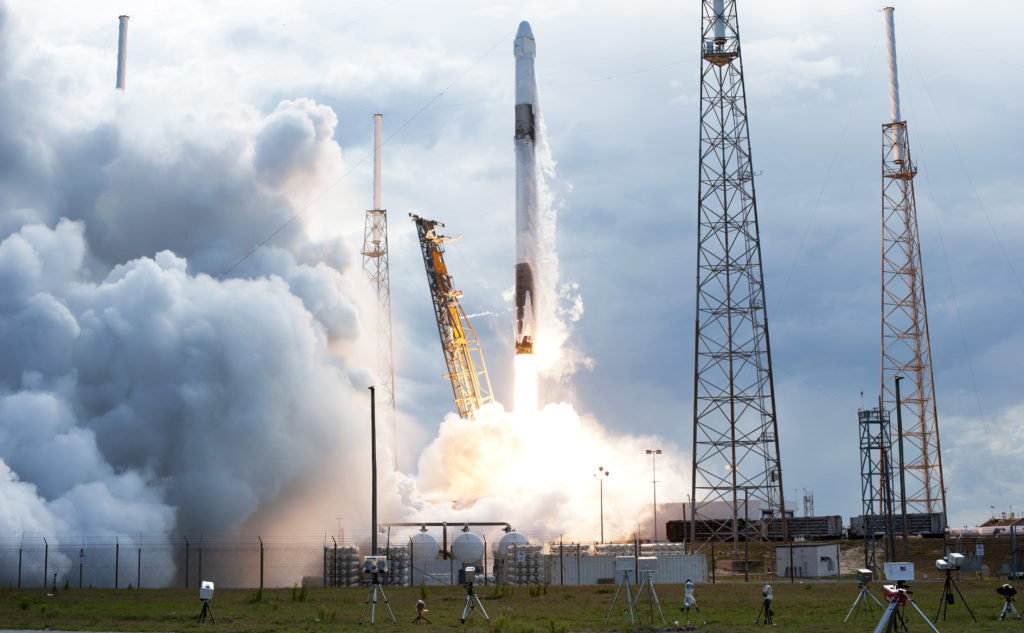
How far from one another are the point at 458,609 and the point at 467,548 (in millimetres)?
18623

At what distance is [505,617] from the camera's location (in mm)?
30359

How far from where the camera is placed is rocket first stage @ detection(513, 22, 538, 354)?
6506 cm

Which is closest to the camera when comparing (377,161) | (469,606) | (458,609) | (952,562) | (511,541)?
A: (952,562)

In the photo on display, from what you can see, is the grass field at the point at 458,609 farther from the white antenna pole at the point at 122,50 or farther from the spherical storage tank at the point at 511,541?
the white antenna pole at the point at 122,50

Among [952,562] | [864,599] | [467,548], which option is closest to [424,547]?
[467,548]

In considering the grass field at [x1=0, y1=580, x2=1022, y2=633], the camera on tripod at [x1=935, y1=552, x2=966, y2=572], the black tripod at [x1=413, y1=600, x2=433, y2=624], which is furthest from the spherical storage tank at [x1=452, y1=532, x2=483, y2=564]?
the camera on tripod at [x1=935, y1=552, x2=966, y2=572]

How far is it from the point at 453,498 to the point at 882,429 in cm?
2531

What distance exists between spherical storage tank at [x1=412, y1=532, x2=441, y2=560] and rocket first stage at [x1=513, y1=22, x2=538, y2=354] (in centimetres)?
1338

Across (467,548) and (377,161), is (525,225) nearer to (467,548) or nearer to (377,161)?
(377,161)

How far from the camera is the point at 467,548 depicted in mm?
54219

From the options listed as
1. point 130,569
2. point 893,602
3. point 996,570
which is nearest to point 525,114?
point 130,569

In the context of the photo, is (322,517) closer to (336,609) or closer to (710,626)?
(336,609)

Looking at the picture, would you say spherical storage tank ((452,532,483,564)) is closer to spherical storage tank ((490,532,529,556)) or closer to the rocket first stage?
spherical storage tank ((490,532,529,556))

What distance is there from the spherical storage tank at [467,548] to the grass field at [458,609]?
23.3ft
